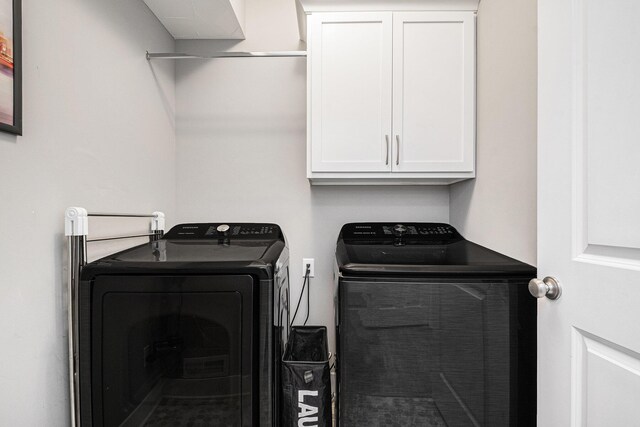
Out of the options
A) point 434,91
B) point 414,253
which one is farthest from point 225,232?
point 434,91

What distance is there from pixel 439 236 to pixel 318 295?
2.64 feet

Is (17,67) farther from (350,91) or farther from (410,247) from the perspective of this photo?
(410,247)

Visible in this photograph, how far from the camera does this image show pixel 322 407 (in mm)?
1217

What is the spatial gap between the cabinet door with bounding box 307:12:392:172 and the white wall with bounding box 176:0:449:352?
36 cm

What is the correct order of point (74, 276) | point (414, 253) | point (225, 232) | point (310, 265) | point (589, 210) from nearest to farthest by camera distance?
point (589, 210) → point (74, 276) → point (414, 253) → point (225, 232) → point (310, 265)

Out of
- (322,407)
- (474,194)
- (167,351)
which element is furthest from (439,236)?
(167,351)

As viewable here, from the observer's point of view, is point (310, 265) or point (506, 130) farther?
point (310, 265)

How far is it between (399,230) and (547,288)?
2.96 ft

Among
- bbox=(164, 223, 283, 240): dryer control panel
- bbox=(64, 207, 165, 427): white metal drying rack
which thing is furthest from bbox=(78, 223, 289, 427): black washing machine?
bbox=(164, 223, 283, 240): dryer control panel

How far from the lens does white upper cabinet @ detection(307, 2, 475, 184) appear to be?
1506mm

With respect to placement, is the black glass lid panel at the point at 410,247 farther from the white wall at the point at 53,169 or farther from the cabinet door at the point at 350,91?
the white wall at the point at 53,169

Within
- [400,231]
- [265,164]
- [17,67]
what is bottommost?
[400,231]

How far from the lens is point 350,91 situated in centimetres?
152

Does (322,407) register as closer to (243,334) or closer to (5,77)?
(243,334)
